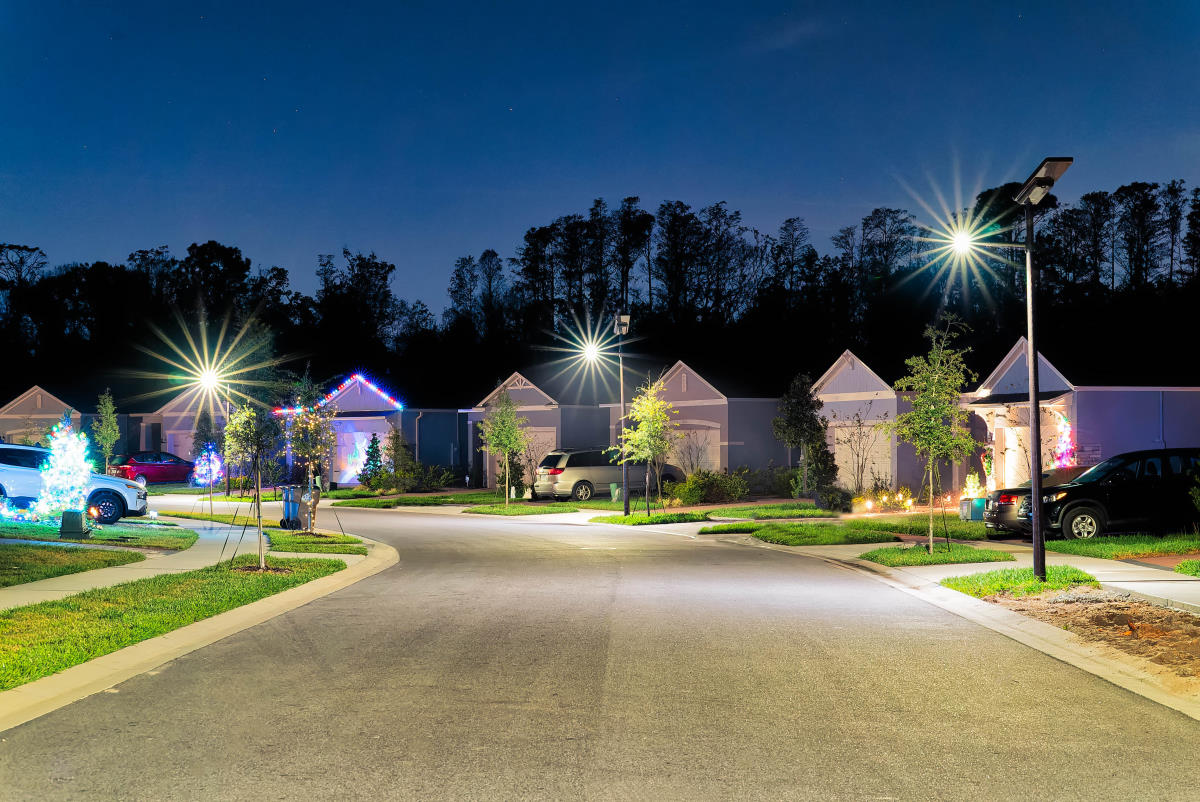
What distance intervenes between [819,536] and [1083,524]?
15.9 feet

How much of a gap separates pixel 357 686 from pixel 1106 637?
705 cm

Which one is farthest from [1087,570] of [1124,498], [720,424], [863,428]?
[720,424]

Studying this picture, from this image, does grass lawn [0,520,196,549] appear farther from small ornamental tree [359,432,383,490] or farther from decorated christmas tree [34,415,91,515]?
small ornamental tree [359,432,383,490]

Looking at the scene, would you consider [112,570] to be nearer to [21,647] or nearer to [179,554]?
[179,554]

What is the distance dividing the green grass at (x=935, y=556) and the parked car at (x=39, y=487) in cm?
1613

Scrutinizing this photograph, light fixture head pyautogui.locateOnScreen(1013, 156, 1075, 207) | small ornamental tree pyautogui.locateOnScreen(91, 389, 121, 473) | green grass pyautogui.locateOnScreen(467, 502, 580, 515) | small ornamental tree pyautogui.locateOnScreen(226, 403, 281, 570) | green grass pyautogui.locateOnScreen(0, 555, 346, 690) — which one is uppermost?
light fixture head pyautogui.locateOnScreen(1013, 156, 1075, 207)

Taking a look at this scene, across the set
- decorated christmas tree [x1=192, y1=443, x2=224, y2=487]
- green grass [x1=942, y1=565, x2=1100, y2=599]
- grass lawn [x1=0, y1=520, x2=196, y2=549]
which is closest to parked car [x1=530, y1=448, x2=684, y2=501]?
grass lawn [x1=0, y1=520, x2=196, y2=549]

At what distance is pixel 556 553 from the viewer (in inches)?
725

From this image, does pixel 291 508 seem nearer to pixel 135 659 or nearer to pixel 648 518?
pixel 648 518

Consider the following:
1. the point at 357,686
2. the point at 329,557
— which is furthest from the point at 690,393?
the point at 357,686

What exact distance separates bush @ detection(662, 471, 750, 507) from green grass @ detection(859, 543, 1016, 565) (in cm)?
1390

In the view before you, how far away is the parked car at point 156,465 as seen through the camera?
44.2 metres

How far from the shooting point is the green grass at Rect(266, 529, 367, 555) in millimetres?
18234

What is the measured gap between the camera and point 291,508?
2355 centimetres
